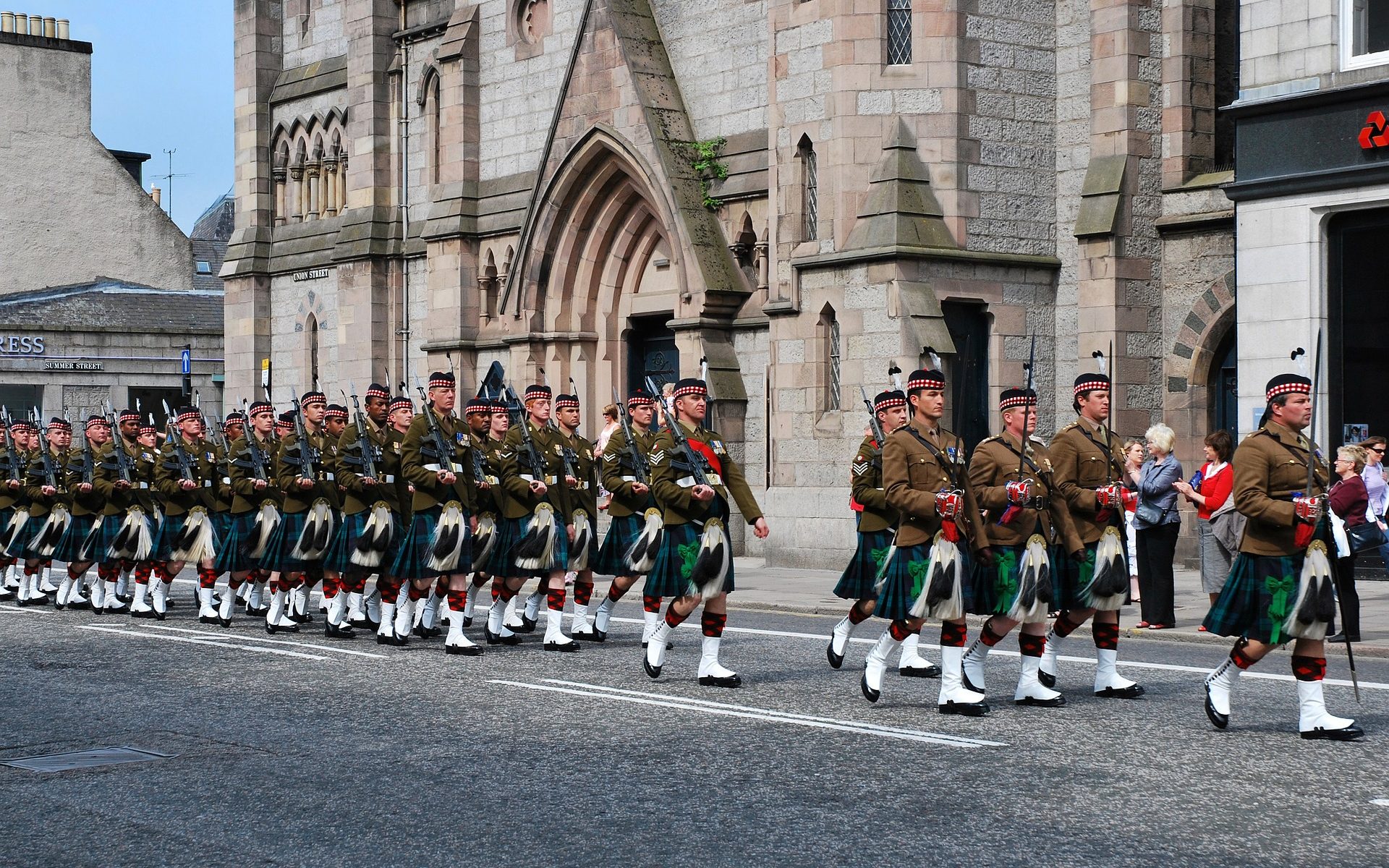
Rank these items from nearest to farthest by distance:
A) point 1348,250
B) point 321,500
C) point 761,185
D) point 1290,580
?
point 1290,580
point 321,500
point 1348,250
point 761,185

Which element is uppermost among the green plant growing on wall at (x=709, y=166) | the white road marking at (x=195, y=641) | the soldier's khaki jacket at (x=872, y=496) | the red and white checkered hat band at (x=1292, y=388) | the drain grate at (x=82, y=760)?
the green plant growing on wall at (x=709, y=166)

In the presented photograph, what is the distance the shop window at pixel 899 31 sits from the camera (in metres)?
22.1

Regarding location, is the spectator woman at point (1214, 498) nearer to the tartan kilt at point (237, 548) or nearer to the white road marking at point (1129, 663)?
the white road marking at point (1129, 663)

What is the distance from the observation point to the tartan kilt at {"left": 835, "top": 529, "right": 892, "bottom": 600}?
12.1m

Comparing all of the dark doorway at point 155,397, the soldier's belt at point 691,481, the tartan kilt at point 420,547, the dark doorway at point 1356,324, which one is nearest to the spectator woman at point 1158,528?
the dark doorway at point 1356,324

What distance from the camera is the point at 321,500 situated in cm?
1562

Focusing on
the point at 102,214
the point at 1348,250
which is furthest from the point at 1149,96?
→ the point at 102,214

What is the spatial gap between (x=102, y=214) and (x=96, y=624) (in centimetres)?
3862

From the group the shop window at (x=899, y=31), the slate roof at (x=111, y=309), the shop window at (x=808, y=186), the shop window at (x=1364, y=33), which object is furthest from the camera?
the slate roof at (x=111, y=309)

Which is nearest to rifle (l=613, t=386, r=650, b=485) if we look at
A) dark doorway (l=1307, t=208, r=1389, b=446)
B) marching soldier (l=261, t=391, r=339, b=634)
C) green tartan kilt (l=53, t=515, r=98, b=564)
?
marching soldier (l=261, t=391, r=339, b=634)

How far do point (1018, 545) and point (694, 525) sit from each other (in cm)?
231

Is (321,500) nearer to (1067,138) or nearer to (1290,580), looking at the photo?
(1290,580)

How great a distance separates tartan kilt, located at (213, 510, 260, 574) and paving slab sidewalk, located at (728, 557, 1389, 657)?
452 cm

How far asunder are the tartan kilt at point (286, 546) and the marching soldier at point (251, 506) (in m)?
0.26
